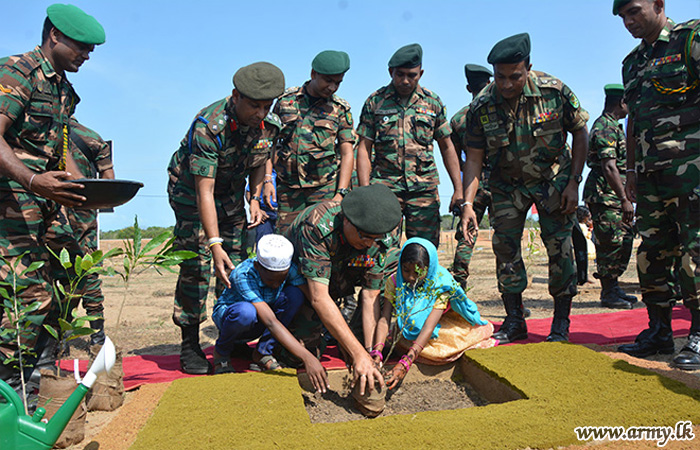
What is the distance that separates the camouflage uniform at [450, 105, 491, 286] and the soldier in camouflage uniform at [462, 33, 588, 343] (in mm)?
914

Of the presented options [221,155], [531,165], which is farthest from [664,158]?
[221,155]

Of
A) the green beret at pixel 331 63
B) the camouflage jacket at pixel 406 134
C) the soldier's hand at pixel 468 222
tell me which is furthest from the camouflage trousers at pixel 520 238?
the green beret at pixel 331 63

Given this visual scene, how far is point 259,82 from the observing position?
10.7 feet

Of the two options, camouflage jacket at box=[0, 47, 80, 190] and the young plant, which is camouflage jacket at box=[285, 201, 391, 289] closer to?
the young plant

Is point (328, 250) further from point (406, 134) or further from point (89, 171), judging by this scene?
point (89, 171)

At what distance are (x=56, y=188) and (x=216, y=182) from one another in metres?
1.26

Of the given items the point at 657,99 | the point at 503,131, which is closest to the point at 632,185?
the point at 657,99

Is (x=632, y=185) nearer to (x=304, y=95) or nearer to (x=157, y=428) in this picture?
(x=304, y=95)

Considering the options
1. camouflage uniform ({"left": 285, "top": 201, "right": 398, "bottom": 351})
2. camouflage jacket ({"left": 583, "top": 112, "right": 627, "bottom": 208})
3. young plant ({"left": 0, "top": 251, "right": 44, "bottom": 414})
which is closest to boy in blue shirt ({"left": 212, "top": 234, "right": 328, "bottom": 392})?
camouflage uniform ({"left": 285, "top": 201, "right": 398, "bottom": 351})

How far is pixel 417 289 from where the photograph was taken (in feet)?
11.2

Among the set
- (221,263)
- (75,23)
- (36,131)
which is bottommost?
(221,263)

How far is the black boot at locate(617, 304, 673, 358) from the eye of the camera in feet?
12.0

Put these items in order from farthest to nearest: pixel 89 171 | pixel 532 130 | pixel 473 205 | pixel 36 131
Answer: pixel 473 205 < pixel 89 171 < pixel 532 130 < pixel 36 131

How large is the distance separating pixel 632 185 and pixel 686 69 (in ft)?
3.02
